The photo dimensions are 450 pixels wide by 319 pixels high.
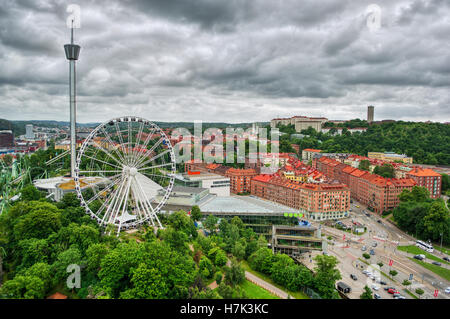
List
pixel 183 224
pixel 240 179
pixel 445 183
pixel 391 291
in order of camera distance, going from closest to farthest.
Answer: pixel 391 291 < pixel 183 224 < pixel 445 183 < pixel 240 179

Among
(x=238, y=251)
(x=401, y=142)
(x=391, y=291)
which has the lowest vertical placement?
(x=391, y=291)

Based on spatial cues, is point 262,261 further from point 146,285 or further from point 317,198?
point 317,198

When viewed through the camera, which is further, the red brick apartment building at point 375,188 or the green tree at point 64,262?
the red brick apartment building at point 375,188

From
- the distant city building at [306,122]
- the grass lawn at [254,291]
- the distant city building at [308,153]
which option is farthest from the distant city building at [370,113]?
the grass lawn at [254,291]

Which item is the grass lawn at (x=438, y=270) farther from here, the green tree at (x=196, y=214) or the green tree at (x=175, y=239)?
the green tree at (x=175, y=239)

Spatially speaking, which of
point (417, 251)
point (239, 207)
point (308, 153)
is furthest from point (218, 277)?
point (308, 153)
